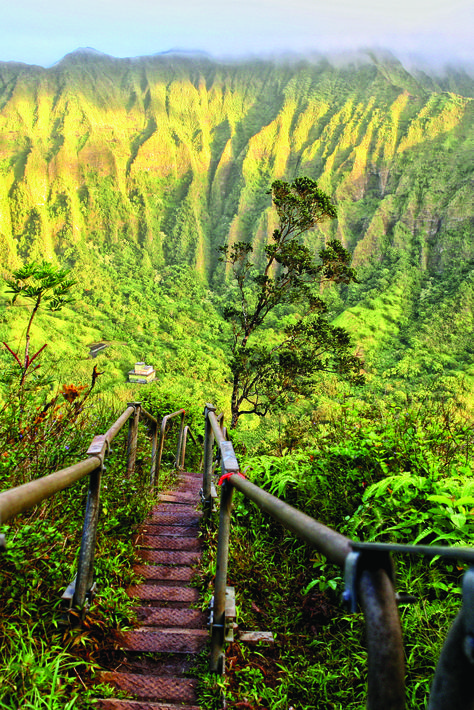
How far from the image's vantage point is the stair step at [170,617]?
202 centimetres

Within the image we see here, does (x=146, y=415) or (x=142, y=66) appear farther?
(x=142, y=66)

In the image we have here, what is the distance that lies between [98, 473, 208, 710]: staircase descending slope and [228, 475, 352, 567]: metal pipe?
3.02 ft

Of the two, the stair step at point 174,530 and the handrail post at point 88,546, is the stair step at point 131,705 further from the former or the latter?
the stair step at point 174,530

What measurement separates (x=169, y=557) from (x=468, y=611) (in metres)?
2.44

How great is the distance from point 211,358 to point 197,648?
53.5 metres

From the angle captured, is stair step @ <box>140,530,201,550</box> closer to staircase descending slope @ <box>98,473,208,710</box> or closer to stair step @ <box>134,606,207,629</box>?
staircase descending slope @ <box>98,473,208,710</box>

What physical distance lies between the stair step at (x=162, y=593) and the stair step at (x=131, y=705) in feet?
2.04

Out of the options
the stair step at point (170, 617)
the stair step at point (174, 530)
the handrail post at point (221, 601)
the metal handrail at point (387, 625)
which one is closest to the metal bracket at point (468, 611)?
the metal handrail at point (387, 625)

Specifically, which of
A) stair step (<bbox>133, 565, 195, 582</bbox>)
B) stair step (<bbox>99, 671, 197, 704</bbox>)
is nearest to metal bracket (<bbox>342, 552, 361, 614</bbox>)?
stair step (<bbox>99, 671, 197, 704</bbox>)

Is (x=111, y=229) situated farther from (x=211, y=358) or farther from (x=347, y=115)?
(x=347, y=115)

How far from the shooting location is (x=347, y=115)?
8356cm

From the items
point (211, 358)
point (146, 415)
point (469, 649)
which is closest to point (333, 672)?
point (469, 649)

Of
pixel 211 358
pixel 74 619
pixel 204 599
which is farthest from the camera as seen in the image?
pixel 211 358

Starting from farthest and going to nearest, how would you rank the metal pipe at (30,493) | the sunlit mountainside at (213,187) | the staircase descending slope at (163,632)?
the sunlit mountainside at (213,187), the staircase descending slope at (163,632), the metal pipe at (30,493)
